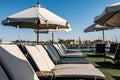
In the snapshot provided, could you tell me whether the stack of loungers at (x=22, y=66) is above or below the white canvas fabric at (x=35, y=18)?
below

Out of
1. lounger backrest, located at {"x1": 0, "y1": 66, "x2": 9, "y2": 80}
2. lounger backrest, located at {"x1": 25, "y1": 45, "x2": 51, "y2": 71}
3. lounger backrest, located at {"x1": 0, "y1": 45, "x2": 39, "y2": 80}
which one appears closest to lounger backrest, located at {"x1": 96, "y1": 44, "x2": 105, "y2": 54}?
lounger backrest, located at {"x1": 25, "y1": 45, "x2": 51, "y2": 71}

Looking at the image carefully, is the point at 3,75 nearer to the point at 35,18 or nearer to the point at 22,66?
the point at 22,66

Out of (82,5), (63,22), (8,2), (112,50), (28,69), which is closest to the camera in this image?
(28,69)

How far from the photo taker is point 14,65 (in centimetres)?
326

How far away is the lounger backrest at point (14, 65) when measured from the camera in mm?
3074

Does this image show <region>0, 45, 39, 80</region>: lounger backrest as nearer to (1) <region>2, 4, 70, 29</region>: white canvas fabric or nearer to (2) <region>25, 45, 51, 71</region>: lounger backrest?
(2) <region>25, 45, 51, 71</region>: lounger backrest

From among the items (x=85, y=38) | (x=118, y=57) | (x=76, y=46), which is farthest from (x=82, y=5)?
(x=118, y=57)

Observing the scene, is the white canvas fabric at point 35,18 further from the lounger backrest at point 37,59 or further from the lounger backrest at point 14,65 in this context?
the lounger backrest at point 14,65

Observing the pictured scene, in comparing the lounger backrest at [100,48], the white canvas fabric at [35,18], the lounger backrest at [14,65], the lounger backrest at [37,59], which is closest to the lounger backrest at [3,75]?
the lounger backrest at [14,65]

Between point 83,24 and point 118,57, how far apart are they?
1801 cm

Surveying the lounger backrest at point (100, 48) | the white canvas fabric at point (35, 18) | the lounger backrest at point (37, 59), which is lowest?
the lounger backrest at point (100, 48)

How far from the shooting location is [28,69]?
3.65 metres

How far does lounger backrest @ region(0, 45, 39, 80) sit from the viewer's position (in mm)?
3074

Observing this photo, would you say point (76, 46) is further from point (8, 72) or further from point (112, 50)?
point (8, 72)
